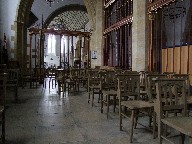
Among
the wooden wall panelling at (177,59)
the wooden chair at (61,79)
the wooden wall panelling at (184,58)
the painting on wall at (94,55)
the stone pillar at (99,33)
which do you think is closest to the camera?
the wooden wall panelling at (184,58)

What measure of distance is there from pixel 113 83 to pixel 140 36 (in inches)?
98.9

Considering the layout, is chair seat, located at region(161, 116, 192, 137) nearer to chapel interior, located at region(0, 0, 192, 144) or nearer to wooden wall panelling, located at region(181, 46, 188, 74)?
chapel interior, located at region(0, 0, 192, 144)

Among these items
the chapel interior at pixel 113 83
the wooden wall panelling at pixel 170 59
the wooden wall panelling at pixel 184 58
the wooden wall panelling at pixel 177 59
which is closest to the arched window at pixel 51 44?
the chapel interior at pixel 113 83

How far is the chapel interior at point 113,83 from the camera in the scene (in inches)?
128

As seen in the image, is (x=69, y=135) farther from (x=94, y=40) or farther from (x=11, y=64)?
(x=94, y=40)

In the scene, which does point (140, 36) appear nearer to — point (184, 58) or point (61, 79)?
point (184, 58)

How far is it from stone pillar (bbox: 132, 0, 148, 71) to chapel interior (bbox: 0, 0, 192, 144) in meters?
0.03

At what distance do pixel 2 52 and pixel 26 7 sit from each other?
2.61 m

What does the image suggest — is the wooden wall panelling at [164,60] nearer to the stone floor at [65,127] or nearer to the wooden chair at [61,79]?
the stone floor at [65,127]

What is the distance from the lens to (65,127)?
3.95m

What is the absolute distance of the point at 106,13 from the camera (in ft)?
38.7

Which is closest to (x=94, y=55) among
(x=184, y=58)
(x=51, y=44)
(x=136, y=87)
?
(x=184, y=58)

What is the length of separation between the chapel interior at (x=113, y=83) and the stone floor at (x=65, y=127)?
1 cm

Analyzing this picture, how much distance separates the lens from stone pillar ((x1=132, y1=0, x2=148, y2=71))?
723 cm
